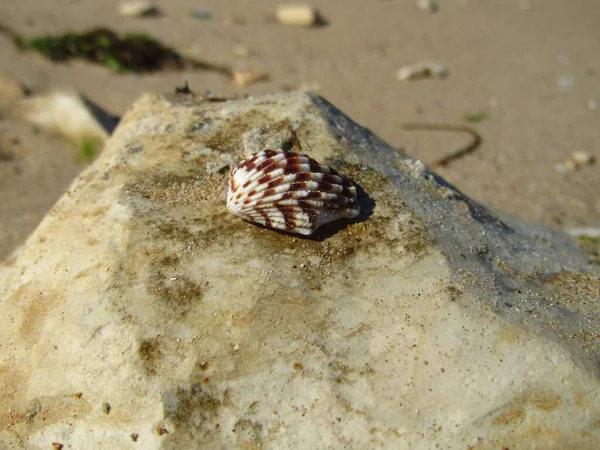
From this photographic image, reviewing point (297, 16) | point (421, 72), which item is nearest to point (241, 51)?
point (297, 16)

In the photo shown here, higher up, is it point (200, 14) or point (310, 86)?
point (200, 14)

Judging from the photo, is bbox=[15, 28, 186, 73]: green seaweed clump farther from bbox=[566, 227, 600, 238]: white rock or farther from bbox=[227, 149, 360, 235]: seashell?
bbox=[227, 149, 360, 235]: seashell

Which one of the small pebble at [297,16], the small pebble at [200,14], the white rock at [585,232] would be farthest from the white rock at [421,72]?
the white rock at [585,232]

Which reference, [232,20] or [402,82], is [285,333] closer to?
[402,82]

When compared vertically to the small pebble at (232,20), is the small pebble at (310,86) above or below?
below

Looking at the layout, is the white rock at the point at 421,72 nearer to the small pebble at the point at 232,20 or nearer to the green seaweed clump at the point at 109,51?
the small pebble at the point at 232,20

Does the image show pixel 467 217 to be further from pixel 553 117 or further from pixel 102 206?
pixel 553 117

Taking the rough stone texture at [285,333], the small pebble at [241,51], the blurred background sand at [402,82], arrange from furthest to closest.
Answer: the small pebble at [241,51] → the blurred background sand at [402,82] → the rough stone texture at [285,333]
